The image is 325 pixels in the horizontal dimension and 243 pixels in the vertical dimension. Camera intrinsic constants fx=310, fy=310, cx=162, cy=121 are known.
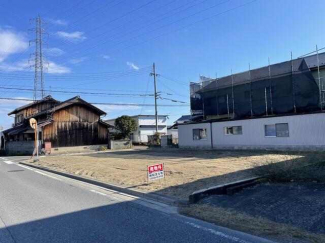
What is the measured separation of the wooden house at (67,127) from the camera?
1377 inches

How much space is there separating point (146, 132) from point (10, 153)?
20949 millimetres

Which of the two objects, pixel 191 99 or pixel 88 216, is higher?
pixel 191 99

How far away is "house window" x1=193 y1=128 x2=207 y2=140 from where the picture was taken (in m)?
27.4

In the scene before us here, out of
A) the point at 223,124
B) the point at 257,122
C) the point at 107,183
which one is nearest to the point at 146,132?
the point at 223,124

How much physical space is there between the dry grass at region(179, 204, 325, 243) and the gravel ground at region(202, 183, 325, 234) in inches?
7.8

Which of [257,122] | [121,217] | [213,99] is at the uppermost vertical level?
[213,99]

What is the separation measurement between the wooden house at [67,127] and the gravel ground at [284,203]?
30710 millimetres

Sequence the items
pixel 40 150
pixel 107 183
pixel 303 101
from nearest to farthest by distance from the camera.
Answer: pixel 107 183, pixel 303 101, pixel 40 150

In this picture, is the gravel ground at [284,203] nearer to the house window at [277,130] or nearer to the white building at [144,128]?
the house window at [277,130]

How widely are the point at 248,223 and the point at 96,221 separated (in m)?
2.83

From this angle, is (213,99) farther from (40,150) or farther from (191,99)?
(40,150)

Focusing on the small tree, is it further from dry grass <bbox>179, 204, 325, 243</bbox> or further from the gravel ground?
dry grass <bbox>179, 204, 325, 243</bbox>

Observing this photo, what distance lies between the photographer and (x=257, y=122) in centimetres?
2264

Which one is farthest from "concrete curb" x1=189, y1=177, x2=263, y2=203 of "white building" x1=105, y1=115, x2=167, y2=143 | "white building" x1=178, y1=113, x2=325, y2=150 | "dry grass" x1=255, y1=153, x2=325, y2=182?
"white building" x1=105, y1=115, x2=167, y2=143
